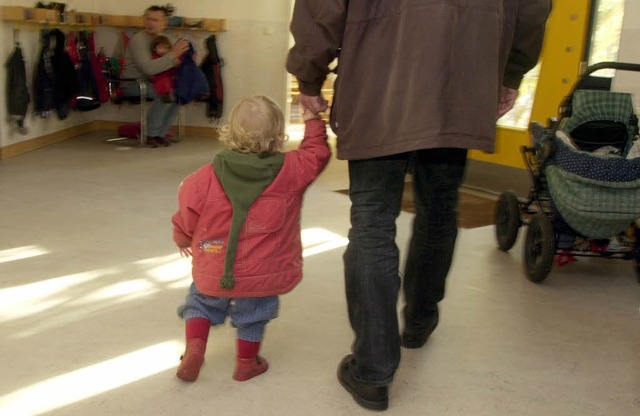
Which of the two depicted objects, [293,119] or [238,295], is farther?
[293,119]

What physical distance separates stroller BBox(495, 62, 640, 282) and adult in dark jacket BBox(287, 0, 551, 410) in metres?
0.98

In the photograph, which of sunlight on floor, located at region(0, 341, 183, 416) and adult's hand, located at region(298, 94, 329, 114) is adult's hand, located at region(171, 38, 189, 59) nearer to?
sunlight on floor, located at region(0, 341, 183, 416)

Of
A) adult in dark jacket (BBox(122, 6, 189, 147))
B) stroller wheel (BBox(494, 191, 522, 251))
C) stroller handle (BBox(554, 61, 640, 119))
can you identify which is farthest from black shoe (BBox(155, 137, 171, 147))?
stroller handle (BBox(554, 61, 640, 119))

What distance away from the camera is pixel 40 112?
536cm

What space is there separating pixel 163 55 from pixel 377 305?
185 inches

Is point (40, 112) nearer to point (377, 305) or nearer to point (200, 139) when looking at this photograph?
point (200, 139)

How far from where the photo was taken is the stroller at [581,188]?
262 centimetres

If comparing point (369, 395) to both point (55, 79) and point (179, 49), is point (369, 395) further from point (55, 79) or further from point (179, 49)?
point (179, 49)

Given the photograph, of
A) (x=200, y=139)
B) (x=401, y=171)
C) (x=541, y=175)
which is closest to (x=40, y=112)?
(x=200, y=139)

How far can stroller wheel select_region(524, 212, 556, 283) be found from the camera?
2709mm

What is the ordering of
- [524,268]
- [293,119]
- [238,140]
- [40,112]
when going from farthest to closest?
[293,119]
[40,112]
[524,268]
[238,140]

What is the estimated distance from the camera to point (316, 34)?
1591 millimetres

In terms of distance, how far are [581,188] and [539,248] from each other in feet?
0.96

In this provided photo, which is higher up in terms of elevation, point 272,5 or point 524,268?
point 272,5
